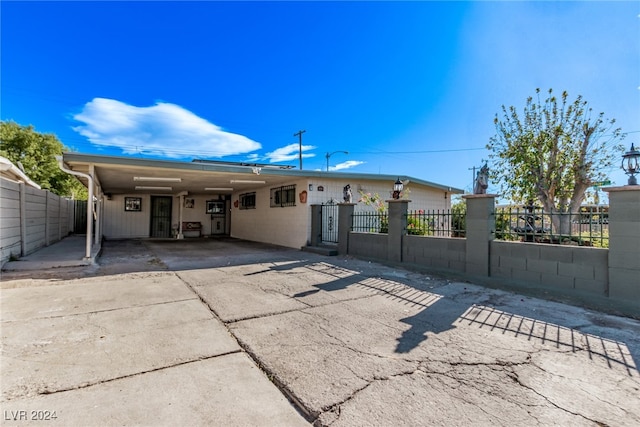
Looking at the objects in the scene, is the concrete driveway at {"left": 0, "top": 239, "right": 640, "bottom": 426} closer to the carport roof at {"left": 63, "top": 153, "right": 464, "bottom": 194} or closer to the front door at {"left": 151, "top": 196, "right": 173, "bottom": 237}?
the carport roof at {"left": 63, "top": 153, "right": 464, "bottom": 194}

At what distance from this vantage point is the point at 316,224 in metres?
A: 10.1

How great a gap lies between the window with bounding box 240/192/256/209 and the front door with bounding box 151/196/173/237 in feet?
14.7

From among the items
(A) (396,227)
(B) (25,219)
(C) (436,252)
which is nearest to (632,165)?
(C) (436,252)

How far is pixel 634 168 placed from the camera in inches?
155

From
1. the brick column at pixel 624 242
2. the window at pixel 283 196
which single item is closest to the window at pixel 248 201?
the window at pixel 283 196

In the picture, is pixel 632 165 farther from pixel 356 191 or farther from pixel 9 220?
pixel 9 220

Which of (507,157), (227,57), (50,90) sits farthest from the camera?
(50,90)

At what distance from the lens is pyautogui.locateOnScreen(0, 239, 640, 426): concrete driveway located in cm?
187

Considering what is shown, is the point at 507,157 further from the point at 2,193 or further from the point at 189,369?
the point at 2,193

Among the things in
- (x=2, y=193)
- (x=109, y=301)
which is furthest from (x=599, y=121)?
(x=2, y=193)

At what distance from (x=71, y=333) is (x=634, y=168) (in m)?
6.82

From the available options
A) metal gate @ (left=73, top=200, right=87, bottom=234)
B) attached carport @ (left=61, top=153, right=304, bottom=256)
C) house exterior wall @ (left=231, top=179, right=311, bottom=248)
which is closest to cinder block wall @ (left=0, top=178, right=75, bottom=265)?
attached carport @ (left=61, top=153, right=304, bottom=256)

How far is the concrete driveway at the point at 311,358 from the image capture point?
1.87m

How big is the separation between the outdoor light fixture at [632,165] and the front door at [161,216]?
58.5ft
